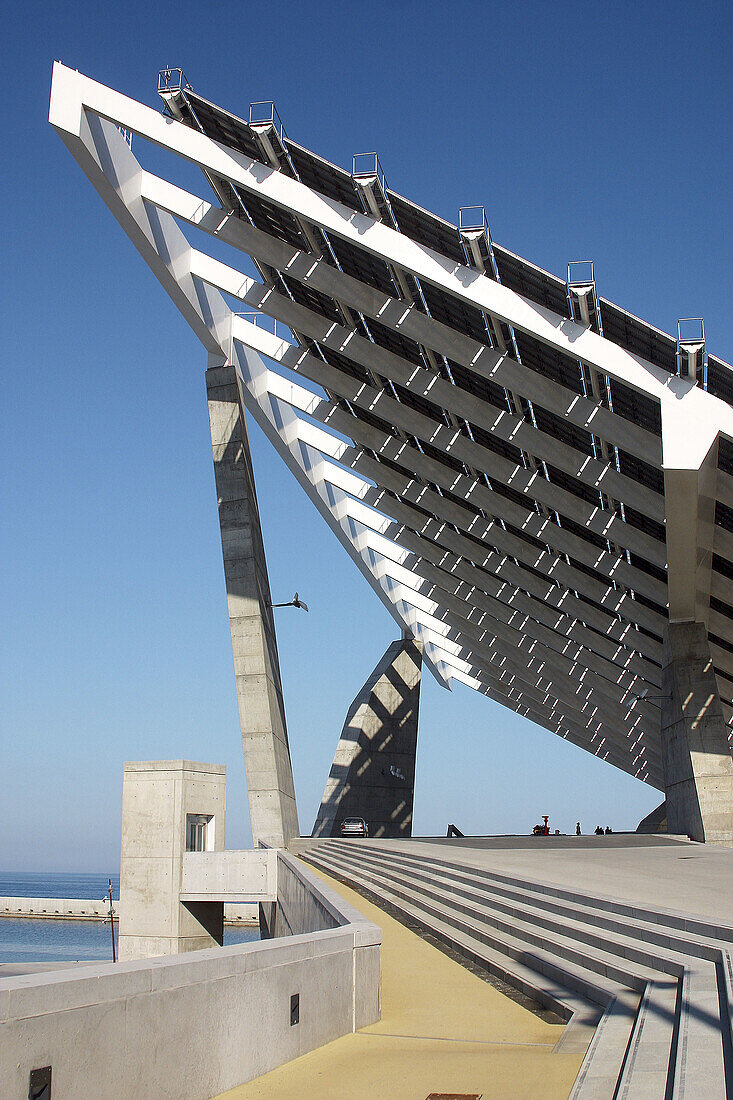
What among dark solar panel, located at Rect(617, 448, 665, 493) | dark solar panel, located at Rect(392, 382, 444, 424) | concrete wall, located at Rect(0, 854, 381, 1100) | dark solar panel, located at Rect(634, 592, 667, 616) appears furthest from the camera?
dark solar panel, located at Rect(634, 592, 667, 616)

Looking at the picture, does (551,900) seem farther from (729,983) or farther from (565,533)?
(565,533)

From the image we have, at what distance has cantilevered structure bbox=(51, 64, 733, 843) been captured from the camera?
15.3 meters

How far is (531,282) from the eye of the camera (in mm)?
15273

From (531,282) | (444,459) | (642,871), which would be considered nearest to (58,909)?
(444,459)

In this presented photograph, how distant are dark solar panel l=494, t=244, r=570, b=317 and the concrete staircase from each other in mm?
8491

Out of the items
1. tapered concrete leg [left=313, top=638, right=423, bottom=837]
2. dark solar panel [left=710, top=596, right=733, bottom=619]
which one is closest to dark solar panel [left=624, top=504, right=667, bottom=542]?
dark solar panel [left=710, top=596, right=733, bottom=619]

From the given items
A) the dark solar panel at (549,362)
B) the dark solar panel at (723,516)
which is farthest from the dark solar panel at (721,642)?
the dark solar panel at (549,362)

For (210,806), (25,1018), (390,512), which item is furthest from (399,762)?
(25,1018)

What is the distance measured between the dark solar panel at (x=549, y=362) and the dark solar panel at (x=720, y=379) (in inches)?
104

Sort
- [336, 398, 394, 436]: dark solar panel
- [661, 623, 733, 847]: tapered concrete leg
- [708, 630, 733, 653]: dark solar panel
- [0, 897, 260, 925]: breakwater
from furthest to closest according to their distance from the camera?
[0, 897, 260, 925]: breakwater → [708, 630, 733, 653]: dark solar panel → [336, 398, 394, 436]: dark solar panel → [661, 623, 733, 847]: tapered concrete leg

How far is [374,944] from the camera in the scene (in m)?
6.14

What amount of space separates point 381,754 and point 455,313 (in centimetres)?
2857

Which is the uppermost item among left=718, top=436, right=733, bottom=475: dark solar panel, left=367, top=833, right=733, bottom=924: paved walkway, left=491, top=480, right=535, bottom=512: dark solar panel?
left=491, top=480, right=535, bottom=512: dark solar panel

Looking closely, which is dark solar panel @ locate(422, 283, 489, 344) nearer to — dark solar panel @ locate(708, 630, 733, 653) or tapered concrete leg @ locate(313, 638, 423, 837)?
dark solar panel @ locate(708, 630, 733, 653)
